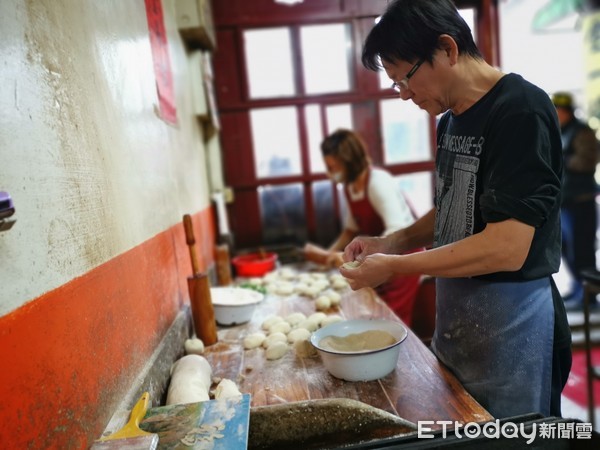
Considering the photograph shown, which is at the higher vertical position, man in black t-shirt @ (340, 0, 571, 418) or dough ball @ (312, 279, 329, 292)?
man in black t-shirt @ (340, 0, 571, 418)

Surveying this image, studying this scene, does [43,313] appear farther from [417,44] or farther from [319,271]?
[319,271]

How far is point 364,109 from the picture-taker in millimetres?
4270

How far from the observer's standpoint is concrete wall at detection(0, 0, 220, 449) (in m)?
0.78

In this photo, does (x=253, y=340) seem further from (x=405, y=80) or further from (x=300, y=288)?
(x=405, y=80)

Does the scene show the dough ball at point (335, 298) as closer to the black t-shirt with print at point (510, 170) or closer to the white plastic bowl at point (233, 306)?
the white plastic bowl at point (233, 306)

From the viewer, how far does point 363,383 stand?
146 centimetres

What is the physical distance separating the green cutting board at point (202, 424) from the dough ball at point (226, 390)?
201 millimetres

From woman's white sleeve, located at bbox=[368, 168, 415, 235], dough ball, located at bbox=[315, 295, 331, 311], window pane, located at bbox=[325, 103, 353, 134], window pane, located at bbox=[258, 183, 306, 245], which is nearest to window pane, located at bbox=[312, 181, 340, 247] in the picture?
window pane, located at bbox=[258, 183, 306, 245]

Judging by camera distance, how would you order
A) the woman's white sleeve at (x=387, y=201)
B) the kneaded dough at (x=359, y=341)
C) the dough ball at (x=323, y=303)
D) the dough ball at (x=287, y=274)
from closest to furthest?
the kneaded dough at (x=359, y=341)
the dough ball at (x=323, y=303)
the woman's white sleeve at (x=387, y=201)
the dough ball at (x=287, y=274)

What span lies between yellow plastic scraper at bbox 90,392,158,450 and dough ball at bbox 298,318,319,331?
0.95 metres

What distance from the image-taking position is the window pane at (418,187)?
4.43 m

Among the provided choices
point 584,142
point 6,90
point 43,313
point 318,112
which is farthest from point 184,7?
point 584,142

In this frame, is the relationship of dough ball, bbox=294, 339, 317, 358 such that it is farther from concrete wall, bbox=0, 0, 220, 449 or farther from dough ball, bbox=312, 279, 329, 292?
dough ball, bbox=312, 279, 329, 292

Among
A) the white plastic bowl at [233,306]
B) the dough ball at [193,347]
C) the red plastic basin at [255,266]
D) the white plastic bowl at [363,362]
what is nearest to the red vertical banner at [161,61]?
the white plastic bowl at [233,306]
